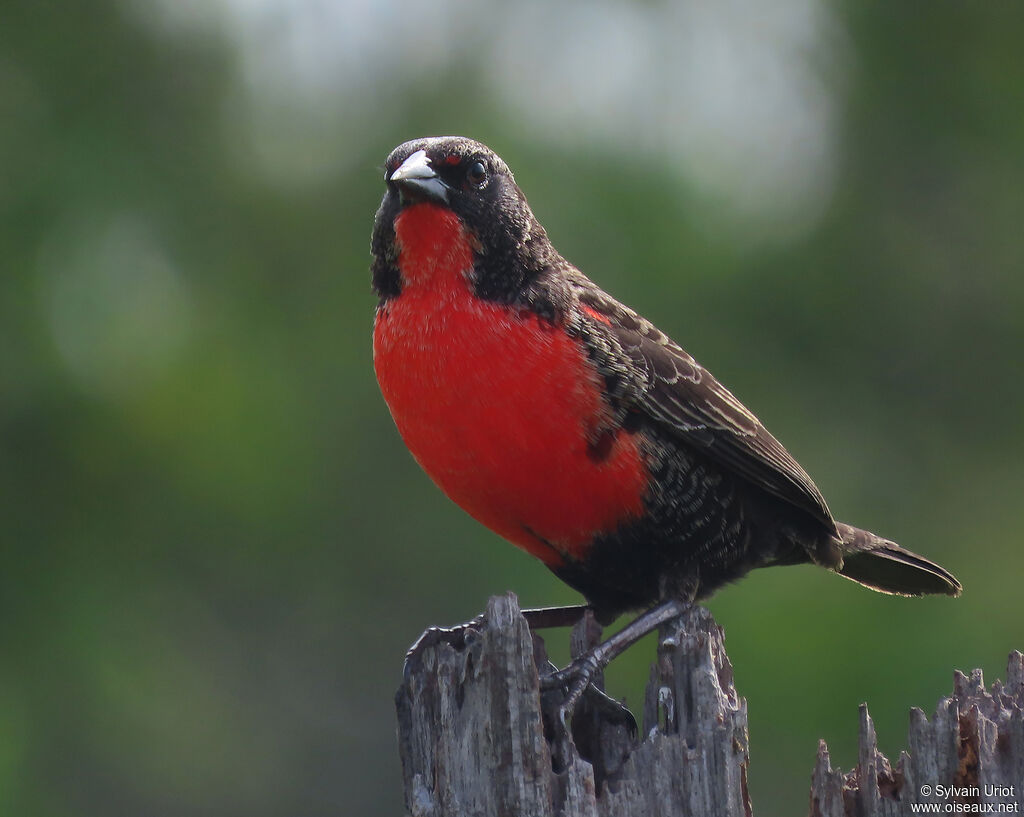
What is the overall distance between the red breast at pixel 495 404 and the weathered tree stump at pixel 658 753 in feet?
2.53

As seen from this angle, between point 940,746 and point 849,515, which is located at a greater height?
point 849,515

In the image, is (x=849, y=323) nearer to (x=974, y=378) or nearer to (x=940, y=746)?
(x=974, y=378)

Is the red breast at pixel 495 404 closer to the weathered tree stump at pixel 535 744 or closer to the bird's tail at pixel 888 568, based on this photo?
the weathered tree stump at pixel 535 744

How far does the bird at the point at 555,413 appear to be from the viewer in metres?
4.17

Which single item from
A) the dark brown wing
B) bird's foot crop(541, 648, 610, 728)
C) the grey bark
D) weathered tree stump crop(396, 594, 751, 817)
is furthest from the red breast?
the grey bark

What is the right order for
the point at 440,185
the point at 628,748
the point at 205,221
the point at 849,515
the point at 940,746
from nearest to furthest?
the point at 940,746
the point at 628,748
the point at 440,185
the point at 849,515
the point at 205,221

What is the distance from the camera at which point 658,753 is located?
3336 millimetres

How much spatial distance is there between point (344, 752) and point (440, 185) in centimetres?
661

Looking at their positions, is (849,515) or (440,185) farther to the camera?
(849,515)

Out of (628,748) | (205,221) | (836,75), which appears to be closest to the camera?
(628,748)

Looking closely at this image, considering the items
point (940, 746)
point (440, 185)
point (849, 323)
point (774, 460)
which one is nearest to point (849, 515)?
point (849, 323)

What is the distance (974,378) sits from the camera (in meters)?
9.12

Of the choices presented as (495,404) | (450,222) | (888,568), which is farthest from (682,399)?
(888,568)

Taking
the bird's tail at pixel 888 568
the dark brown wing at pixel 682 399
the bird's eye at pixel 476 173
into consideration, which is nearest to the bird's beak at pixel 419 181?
the bird's eye at pixel 476 173
